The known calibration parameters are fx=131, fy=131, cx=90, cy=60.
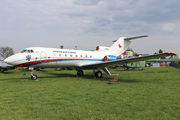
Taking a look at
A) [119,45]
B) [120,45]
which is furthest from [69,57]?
[120,45]

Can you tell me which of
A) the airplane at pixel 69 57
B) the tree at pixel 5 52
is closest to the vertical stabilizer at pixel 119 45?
the airplane at pixel 69 57

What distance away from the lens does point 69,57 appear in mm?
17484

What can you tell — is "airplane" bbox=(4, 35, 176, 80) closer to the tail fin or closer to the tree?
the tail fin

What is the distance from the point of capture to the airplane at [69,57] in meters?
14.3

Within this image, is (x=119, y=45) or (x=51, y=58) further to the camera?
(x=119, y=45)

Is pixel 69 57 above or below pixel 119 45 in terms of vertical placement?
below

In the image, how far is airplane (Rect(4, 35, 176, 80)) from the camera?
565 inches

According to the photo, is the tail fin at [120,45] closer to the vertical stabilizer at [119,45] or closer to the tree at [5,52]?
the vertical stabilizer at [119,45]

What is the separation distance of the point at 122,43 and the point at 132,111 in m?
18.6

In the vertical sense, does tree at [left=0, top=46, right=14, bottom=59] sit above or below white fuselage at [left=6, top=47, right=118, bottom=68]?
above

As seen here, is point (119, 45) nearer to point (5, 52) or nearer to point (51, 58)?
point (51, 58)

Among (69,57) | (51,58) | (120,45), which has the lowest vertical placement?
(51,58)

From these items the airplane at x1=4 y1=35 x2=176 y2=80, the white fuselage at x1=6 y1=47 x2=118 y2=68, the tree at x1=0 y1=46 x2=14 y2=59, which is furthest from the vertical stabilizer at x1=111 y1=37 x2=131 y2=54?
the tree at x1=0 y1=46 x2=14 y2=59

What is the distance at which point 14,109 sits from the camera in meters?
5.79
